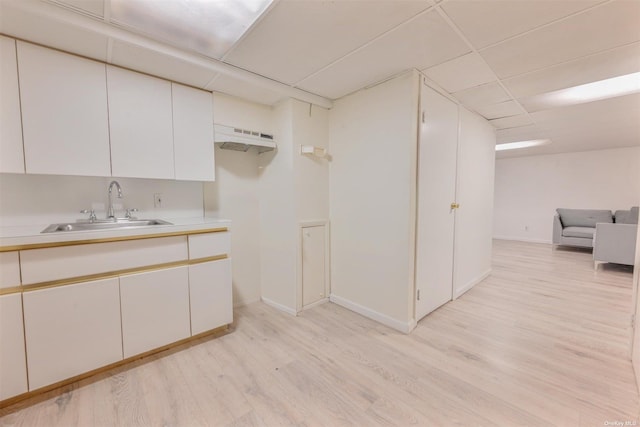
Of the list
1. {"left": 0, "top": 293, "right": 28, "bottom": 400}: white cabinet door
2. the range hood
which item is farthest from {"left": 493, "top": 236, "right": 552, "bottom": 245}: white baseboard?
{"left": 0, "top": 293, "right": 28, "bottom": 400}: white cabinet door

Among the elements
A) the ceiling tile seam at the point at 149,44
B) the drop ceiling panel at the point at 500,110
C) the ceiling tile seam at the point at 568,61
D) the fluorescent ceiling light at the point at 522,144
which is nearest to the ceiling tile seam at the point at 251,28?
the ceiling tile seam at the point at 149,44

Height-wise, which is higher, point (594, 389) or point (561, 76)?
point (561, 76)

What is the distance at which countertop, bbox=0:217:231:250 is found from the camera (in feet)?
4.37

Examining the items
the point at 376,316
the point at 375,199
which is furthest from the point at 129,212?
the point at 376,316

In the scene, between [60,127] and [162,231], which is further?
[162,231]

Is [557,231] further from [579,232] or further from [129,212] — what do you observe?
[129,212]

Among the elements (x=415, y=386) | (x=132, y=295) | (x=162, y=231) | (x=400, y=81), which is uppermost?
(x=400, y=81)

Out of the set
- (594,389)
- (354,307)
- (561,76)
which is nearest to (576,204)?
(561,76)

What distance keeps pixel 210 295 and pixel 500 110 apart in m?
3.71

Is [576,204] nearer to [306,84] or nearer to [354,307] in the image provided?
[354,307]

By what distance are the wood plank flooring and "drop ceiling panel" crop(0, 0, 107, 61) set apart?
2136 mm

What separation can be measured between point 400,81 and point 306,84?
82 centimetres

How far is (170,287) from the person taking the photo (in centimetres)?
184

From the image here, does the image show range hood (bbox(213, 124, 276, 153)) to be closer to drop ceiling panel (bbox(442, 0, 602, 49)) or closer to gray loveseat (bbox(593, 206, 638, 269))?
drop ceiling panel (bbox(442, 0, 602, 49))
